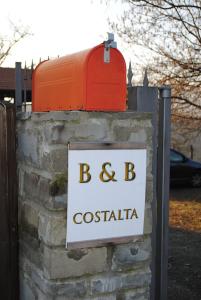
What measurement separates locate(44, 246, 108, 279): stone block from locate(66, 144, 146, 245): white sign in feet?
0.28

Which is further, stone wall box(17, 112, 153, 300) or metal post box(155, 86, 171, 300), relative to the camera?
metal post box(155, 86, 171, 300)

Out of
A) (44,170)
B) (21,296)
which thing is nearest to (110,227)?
(44,170)

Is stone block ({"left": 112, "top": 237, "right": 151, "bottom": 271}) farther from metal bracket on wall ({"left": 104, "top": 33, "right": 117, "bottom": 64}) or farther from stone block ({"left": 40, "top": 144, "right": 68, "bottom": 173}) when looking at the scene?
metal bracket on wall ({"left": 104, "top": 33, "right": 117, "bottom": 64})

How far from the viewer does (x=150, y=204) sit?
2.79 metres

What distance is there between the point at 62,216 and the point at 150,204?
61cm

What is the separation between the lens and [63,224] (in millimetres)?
2488

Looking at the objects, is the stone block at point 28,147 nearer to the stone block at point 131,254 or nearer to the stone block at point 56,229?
the stone block at point 56,229

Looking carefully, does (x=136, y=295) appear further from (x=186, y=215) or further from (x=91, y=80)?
(x=186, y=215)

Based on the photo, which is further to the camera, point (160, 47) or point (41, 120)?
point (160, 47)

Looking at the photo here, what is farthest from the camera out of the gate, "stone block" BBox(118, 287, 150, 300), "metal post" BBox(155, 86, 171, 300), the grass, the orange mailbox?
the grass

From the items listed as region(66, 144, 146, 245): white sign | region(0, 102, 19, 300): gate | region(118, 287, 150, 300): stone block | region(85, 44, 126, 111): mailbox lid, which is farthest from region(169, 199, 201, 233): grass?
region(85, 44, 126, 111): mailbox lid

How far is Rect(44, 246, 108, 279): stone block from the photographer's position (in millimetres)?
2502

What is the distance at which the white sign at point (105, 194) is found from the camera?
2.49 meters

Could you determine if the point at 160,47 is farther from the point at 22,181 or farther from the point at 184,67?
the point at 22,181
